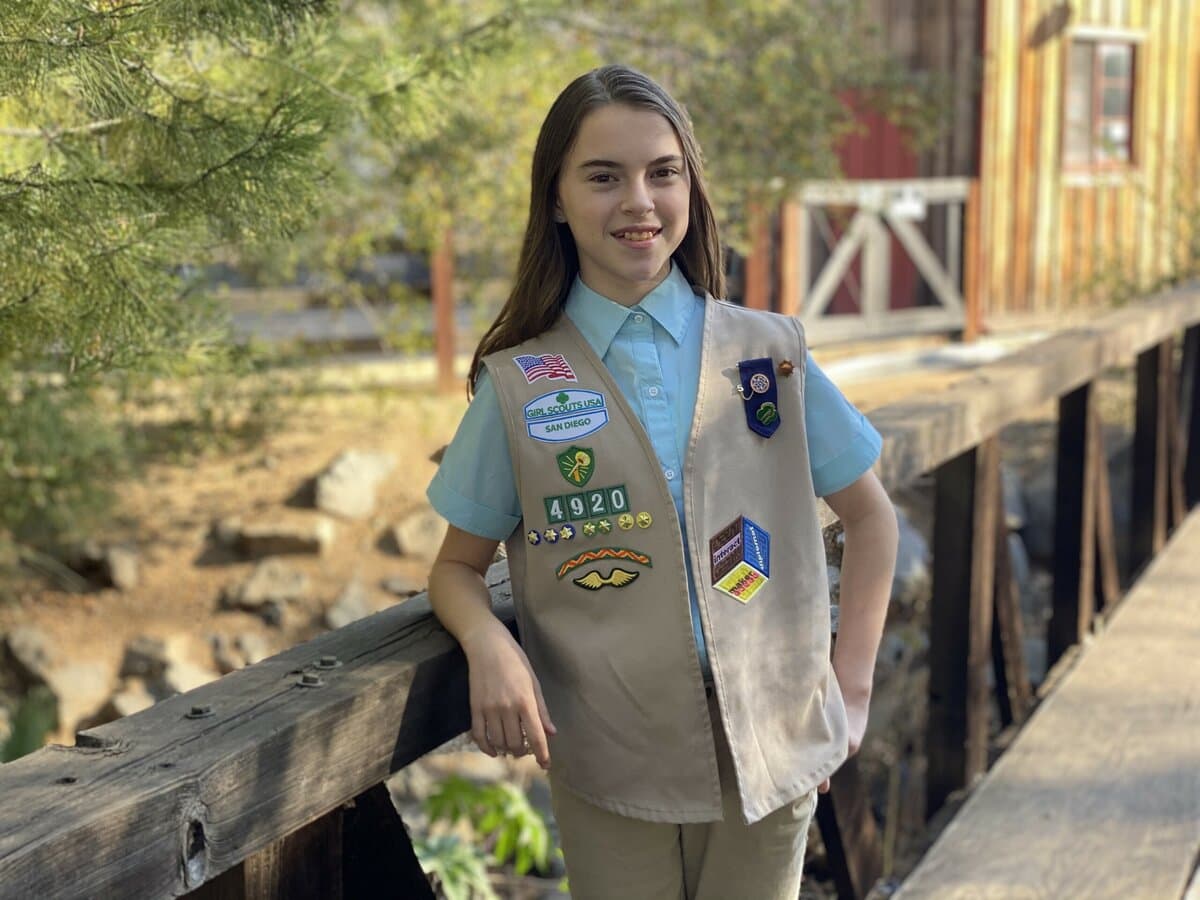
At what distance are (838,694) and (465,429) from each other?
534 mm

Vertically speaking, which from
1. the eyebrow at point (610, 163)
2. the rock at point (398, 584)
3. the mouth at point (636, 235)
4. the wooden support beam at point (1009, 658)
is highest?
the eyebrow at point (610, 163)

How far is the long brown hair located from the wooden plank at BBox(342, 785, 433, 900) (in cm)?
51

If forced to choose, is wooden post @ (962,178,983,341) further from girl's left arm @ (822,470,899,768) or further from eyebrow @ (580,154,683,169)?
eyebrow @ (580,154,683,169)

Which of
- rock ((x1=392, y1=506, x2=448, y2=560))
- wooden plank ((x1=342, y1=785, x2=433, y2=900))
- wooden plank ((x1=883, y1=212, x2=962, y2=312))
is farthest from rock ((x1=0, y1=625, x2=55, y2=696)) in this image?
wooden plank ((x1=883, y1=212, x2=962, y2=312))

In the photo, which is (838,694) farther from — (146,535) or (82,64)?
(146,535)

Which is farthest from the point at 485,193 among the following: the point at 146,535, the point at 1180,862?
the point at 1180,862

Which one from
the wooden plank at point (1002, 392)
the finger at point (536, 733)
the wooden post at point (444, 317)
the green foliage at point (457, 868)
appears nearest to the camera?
the finger at point (536, 733)

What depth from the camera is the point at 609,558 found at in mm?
1683

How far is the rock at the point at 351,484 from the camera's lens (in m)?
7.96

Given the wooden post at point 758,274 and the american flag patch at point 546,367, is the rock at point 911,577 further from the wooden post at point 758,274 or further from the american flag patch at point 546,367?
the american flag patch at point 546,367

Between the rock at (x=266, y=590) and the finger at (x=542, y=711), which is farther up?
the finger at (x=542, y=711)

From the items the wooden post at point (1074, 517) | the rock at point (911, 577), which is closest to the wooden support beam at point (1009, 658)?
the wooden post at point (1074, 517)

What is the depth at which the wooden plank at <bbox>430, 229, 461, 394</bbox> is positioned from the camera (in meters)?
9.22

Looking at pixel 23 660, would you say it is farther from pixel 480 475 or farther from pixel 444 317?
pixel 480 475
